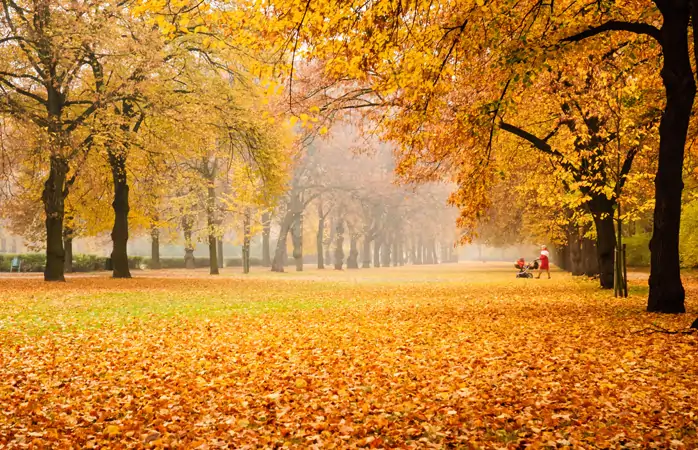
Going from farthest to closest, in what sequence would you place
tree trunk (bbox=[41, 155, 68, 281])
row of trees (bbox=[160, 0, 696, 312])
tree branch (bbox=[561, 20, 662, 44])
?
tree trunk (bbox=[41, 155, 68, 281]) < tree branch (bbox=[561, 20, 662, 44]) < row of trees (bbox=[160, 0, 696, 312])

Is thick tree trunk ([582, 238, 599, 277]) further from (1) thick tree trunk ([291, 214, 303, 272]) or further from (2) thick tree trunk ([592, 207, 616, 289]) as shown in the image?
(1) thick tree trunk ([291, 214, 303, 272])

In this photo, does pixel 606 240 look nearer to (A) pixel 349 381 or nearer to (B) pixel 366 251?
(A) pixel 349 381

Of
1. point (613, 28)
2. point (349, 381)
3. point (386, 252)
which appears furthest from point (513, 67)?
point (386, 252)

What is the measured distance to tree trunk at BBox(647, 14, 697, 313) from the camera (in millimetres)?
11078

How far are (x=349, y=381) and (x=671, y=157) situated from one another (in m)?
8.17

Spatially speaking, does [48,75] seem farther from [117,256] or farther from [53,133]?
[117,256]

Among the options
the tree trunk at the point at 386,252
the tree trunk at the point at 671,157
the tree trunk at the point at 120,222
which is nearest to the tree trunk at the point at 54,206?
the tree trunk at the point at 120,222

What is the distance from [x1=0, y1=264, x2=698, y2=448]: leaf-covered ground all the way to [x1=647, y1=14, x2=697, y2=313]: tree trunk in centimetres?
88

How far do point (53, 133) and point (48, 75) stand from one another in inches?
135

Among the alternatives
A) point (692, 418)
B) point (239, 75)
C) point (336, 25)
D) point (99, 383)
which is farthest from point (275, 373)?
point (239, 75)

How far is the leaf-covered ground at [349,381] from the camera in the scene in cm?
516

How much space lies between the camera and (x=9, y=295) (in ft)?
61.7

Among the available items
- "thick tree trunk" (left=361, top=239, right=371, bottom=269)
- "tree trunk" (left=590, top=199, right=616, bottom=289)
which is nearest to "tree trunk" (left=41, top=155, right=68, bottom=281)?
"tree trunk" (left=590, top=199, right=616, bottom=289)

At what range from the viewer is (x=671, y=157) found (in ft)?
37.9
